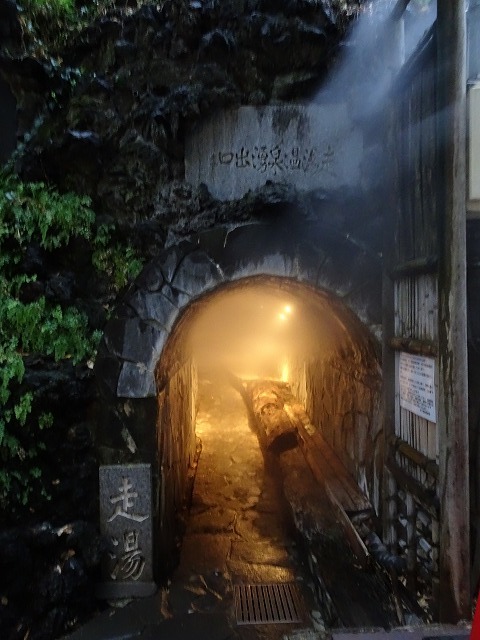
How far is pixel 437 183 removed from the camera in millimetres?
3465

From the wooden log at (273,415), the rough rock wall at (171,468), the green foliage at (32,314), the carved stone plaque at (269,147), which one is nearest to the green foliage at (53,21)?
the green foliage at (32,314)

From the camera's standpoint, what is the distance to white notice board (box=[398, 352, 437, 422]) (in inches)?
142

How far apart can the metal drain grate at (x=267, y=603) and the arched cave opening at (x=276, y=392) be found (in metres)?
1.11

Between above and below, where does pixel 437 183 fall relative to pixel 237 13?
below

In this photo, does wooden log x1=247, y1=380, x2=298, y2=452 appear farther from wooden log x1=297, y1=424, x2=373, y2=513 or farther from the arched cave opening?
wooden log x1=297, y1=424, x2=373, y2=513

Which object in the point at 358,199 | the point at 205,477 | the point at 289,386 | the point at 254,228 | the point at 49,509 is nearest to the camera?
the point at 49,509

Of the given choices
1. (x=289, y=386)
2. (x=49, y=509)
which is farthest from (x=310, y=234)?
(x=289, y=386)

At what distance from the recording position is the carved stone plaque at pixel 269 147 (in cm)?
532

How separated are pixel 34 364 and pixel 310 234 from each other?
3611 millimetres

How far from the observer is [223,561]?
532 centimetres

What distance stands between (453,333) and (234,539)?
4.55m

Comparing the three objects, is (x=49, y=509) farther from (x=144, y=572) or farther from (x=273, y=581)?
(x=273, y=581)

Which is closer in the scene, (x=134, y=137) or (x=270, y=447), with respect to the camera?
(x=134, y=137)

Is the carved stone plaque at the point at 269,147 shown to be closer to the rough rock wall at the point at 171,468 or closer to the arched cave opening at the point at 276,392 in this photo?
the arched cave opening at the point at 276,392
